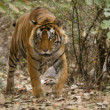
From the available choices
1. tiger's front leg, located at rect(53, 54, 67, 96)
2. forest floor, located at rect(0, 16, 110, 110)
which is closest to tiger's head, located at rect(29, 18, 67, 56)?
tiger's front leg, located at rect(53, 54, 67, 96)

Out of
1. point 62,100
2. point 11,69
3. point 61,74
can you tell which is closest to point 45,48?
point 61,74

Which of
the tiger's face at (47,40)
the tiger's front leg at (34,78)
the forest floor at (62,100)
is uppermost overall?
the tiger's face at (47,40)

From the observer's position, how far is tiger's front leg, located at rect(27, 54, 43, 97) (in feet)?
14.2

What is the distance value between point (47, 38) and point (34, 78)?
70 centimetres

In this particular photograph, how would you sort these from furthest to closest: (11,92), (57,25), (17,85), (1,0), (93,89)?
1. (17,85)
2. (11,92)
3. (93,89)
4. (57,25)
5. (1,0)

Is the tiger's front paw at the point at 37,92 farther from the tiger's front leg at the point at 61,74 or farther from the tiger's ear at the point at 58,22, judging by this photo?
the tiger's ear at the point at 58,22

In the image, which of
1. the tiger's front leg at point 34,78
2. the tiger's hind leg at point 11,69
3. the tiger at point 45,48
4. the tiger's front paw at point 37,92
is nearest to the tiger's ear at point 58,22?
the tiger at point 45,48

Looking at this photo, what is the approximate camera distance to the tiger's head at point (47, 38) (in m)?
4.21

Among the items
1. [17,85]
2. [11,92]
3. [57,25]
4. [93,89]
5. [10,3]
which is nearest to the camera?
[10,3]

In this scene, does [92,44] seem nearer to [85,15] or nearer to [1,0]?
[85,15]

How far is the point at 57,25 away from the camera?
177 inches

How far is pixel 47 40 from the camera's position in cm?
423

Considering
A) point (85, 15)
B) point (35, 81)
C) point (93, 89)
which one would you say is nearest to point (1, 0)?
point (35, 81)

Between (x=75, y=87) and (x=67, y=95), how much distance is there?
0.62 meters
